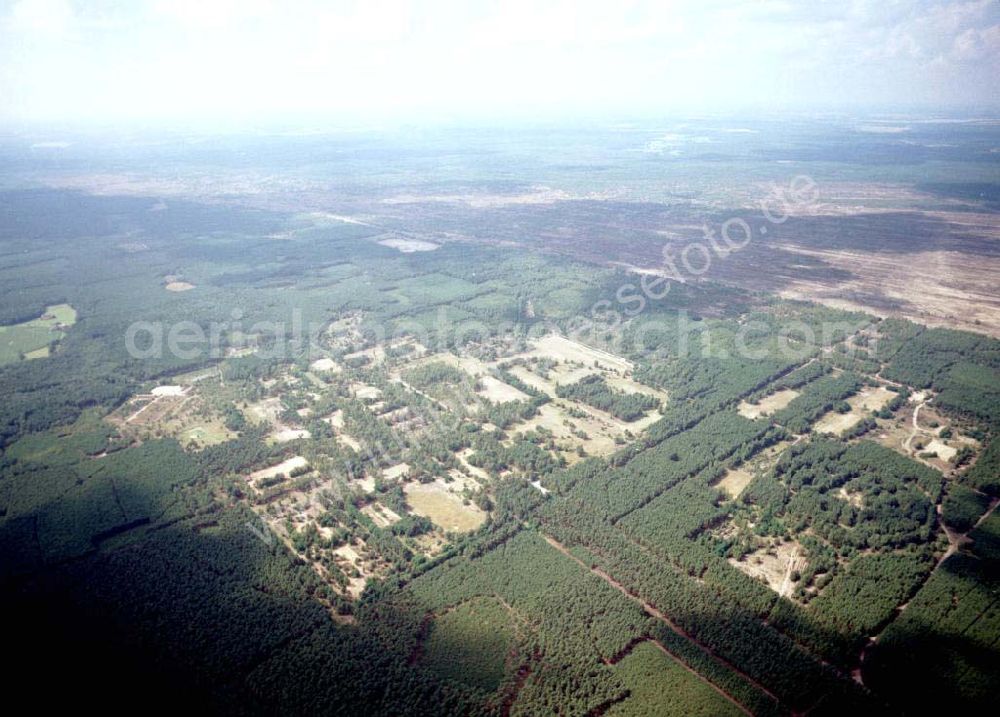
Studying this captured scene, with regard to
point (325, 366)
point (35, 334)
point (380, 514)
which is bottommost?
point (380, 514)

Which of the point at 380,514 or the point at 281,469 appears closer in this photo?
the point at 380,514

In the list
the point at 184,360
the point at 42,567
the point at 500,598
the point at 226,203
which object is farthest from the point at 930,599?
the point at 226,203

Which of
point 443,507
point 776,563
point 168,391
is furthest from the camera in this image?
point 168,391

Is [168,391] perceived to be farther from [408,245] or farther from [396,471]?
[408,245]

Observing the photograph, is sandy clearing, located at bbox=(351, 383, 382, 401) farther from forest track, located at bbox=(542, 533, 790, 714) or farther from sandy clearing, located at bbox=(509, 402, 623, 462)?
forest track, located at bbox=(542, 533, 790, 714)

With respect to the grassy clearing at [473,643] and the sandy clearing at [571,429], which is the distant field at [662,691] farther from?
the sandy clearing at [571,429]

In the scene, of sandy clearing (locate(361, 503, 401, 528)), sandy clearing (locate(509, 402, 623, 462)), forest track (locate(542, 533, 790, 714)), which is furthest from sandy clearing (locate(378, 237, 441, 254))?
forest track (locate(542, 533, 790, 714))

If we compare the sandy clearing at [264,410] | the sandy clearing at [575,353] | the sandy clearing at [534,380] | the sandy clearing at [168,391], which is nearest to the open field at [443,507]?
the sandy clearing at [264,410]

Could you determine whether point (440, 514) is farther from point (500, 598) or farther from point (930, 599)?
point (930, 599)

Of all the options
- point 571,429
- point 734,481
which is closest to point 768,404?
point 734,481
